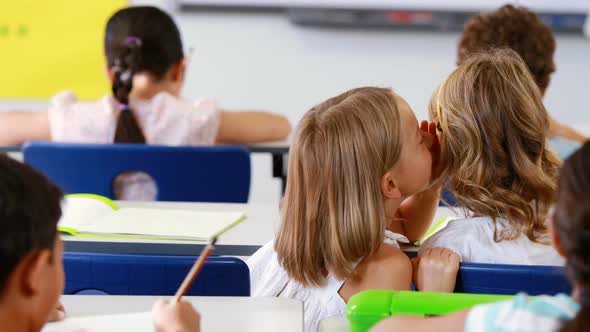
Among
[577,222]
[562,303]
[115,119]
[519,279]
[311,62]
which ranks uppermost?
[577,222]

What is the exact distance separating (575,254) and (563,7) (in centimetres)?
360

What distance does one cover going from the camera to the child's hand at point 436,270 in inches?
51.3

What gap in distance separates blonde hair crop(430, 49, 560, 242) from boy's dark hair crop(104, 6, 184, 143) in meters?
1.23

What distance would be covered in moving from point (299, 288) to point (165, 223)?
0.42 metres

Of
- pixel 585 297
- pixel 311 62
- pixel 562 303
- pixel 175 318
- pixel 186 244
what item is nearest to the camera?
pixel 585 297

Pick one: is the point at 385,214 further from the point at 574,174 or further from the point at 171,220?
the point at 574,174

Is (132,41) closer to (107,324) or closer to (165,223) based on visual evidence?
(165,223)

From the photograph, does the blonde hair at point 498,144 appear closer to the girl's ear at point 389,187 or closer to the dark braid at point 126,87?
the girl's ear at point 389,187

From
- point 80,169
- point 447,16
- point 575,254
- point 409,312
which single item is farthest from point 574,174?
point 447,16

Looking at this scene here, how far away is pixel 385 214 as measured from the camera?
1521mm

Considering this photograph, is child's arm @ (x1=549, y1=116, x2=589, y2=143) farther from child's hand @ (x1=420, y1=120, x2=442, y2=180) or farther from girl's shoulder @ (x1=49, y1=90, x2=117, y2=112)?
girl's shoulder @ (x1=49, y1=90, x2=117, y2=112)

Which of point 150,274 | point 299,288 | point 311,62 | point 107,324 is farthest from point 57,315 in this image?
point 311,62

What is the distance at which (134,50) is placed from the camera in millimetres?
2600

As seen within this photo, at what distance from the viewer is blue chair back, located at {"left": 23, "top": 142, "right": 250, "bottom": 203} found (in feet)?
7.34
